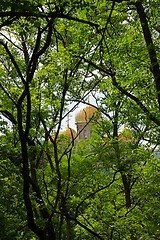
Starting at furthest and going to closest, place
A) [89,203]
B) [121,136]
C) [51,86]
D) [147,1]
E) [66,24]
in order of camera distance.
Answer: [121,136] < [89,203] < [51,86] < [66,24] < [147,1]

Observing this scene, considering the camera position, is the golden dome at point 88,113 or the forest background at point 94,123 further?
the golden dome at point 88,113

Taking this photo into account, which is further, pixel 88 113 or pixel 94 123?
pixel 88 113

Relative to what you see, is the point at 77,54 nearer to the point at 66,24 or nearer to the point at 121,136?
the point at 66,24

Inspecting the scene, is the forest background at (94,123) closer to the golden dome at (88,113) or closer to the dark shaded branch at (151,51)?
the dark shaded branch at (151,51)

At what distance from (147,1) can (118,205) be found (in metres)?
7.66

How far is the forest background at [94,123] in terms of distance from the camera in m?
8.50


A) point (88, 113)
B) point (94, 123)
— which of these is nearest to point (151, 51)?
point (94, 123)

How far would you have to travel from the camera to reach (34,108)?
9.77 m

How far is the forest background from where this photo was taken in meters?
8.50

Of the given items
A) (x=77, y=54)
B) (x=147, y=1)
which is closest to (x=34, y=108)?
(x=77, y=54)

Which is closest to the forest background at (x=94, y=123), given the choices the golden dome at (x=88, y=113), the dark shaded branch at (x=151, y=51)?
the dark shaded branch at (x=151, y=51)

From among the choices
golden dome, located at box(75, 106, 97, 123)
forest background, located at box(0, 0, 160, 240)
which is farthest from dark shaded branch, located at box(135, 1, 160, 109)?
golden dome, located at box(75, 106, 97, 123)

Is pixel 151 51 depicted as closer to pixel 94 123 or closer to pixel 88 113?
pixel 94 123

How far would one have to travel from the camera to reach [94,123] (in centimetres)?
1347
